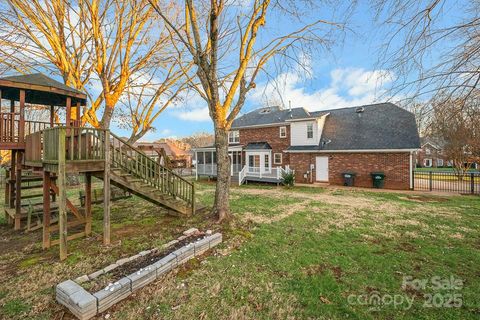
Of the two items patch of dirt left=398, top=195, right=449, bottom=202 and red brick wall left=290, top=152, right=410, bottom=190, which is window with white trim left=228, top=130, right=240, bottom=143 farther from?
patch of dirt left=398, top=195, right=449, bottom=202

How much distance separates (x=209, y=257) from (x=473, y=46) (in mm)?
5627

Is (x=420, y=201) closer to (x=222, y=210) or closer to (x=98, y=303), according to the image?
(x=222, y=210)

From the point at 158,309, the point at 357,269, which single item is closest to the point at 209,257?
the point at 158,309

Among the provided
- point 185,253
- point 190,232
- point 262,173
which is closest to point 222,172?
point 190,232

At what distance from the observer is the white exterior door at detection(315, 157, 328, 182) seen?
17.7 metres

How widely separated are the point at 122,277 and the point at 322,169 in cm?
1661

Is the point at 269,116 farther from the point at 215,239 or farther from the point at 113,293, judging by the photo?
the point at 113,293

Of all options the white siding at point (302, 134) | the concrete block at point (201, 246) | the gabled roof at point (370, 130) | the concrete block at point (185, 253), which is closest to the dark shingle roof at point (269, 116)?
the white siding at point (302, 134)

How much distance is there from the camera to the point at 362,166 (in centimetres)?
1619

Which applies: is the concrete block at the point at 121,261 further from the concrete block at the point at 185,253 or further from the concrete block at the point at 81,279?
the concrete block at the point at 185,253

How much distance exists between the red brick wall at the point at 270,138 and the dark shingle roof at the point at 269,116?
0.69 m

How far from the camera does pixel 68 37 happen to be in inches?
488

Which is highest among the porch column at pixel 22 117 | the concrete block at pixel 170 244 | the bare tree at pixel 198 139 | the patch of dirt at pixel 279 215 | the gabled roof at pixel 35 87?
the bare tree at pixel 198 139

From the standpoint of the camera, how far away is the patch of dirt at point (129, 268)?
355 centimetres
